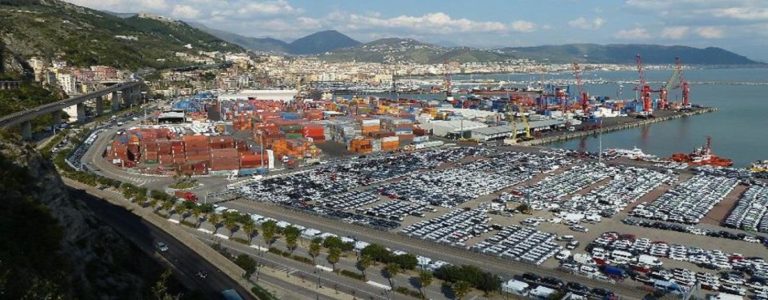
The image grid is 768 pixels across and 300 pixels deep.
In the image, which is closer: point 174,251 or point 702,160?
point 174,251

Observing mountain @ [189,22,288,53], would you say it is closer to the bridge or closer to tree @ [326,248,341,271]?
the bridge

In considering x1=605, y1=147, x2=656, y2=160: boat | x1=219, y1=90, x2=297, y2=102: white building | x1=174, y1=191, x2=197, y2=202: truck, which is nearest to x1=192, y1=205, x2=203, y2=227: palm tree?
x1=174, y1=191, x2=197, y2=202: truck

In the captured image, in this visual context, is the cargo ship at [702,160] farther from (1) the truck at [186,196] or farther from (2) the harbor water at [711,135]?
(1) the truck at [186,196]

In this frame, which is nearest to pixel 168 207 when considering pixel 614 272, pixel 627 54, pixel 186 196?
pixel 186 196

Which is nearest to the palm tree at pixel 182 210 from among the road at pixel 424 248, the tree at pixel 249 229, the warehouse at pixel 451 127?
the road at pixel 424 248

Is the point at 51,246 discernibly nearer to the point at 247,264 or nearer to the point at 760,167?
the point at 247,264

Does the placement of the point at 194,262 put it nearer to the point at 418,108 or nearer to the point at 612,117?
the point at 418,108
